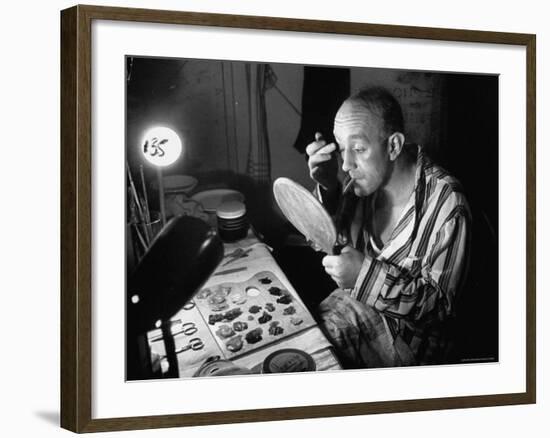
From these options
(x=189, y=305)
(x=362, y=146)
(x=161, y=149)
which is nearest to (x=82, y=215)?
(x=161, y=149)

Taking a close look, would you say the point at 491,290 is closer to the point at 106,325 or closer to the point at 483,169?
the point at 483,169

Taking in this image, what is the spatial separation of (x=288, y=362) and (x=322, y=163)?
58 centimetres

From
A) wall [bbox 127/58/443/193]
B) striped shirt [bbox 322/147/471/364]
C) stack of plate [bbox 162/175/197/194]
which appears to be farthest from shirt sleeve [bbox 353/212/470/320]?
stack of plate [bbox 162/175/197/194]

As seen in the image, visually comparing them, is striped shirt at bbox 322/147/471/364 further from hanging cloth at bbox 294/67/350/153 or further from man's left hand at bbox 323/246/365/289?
hanging cloth at bbox 294/67/350/153

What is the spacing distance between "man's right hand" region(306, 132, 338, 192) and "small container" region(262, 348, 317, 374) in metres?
0.48

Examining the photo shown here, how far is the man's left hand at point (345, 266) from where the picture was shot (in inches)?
145

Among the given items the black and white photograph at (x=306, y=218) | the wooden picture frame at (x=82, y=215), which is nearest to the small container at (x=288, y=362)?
the black and white photograph at (x=306, y=218)

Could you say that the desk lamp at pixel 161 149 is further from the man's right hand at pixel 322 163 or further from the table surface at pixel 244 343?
the man's right hand at pixel 322 163

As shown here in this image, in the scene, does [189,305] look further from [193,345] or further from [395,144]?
[395,144]

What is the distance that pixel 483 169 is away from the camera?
3898 mm

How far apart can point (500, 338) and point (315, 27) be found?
3.73 ft

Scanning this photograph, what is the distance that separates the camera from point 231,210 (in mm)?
3547

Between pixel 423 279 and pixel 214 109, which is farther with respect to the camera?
pixel 423 279

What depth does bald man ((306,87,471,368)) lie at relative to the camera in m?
3.69
